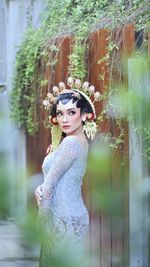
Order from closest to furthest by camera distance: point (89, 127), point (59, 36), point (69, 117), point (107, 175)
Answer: point (107, 175)
point (69, 117)
point (89, 127)
point (59, 36)

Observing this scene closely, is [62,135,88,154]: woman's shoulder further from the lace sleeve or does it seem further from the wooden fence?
the wooden fence

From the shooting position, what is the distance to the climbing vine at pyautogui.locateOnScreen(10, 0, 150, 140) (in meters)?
4.39

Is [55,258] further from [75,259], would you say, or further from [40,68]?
[40,68]

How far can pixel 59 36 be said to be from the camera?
5559 millimetres

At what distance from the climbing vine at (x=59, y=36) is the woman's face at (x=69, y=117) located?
2.11 feet

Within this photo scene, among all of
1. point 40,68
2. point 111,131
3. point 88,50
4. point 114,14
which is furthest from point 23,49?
point 111,131

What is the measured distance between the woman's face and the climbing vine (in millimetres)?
643

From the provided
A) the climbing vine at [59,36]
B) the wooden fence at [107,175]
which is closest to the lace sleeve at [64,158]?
the wooden fence at [107,175]

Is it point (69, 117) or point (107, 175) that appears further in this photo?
point (69, 117)

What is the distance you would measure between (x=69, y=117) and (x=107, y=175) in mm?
2166

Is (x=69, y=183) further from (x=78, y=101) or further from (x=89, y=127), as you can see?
(x=78, y=101)

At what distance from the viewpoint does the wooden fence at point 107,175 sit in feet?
3.49

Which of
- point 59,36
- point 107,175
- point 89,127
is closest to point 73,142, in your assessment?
point 89,127

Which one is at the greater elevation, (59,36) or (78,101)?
(59,36)
